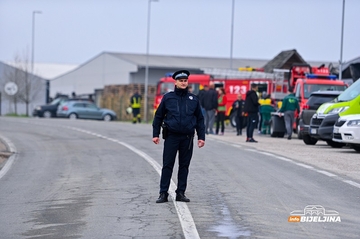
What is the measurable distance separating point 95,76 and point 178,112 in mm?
73051

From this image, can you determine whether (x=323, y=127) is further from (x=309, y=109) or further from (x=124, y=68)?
(x=124, y=68)

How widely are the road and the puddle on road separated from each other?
0.01 m

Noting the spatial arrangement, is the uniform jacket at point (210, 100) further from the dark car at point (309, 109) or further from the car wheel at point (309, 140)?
the car wheel at point (309, 140)

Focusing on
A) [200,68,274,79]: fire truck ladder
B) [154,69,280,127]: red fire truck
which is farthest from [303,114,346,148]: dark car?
[200,68,274,79]: fire truck ladder

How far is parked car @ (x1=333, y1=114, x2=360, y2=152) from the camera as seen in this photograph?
19.0 meters

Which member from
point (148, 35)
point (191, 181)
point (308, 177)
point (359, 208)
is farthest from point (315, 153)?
point (148, 35)

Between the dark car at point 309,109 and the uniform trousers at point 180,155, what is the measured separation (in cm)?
1386

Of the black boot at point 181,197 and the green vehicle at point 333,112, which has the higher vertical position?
the green vehicle at point 333,112

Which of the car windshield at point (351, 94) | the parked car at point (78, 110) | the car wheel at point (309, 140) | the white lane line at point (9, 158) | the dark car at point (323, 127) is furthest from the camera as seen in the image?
the parked car at point (78, 110)

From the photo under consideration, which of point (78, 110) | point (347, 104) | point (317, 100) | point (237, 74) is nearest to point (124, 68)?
point (78, 110)

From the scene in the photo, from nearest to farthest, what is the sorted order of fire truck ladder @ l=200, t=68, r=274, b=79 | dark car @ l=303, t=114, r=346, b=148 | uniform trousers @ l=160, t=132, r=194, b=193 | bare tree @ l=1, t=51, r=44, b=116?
uniform trousers @ l=160, t=132, r=194, b=193
dark car @ l=303, t=114, r=346, b=148
fire truck ladder @ l=200, t=68, r=274, b=79
bare tree @ l=1, t=51, r=44, b=116

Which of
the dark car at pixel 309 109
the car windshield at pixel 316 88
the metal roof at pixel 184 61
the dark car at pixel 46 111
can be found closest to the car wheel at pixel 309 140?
the dark car at pixel 309 109

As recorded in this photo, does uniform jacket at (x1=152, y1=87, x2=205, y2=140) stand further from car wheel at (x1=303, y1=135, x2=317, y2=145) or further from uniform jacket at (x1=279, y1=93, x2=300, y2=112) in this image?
uniform jacket at (x1=279, y1=93, x2=300, y2=112)

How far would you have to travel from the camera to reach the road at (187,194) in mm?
8688
